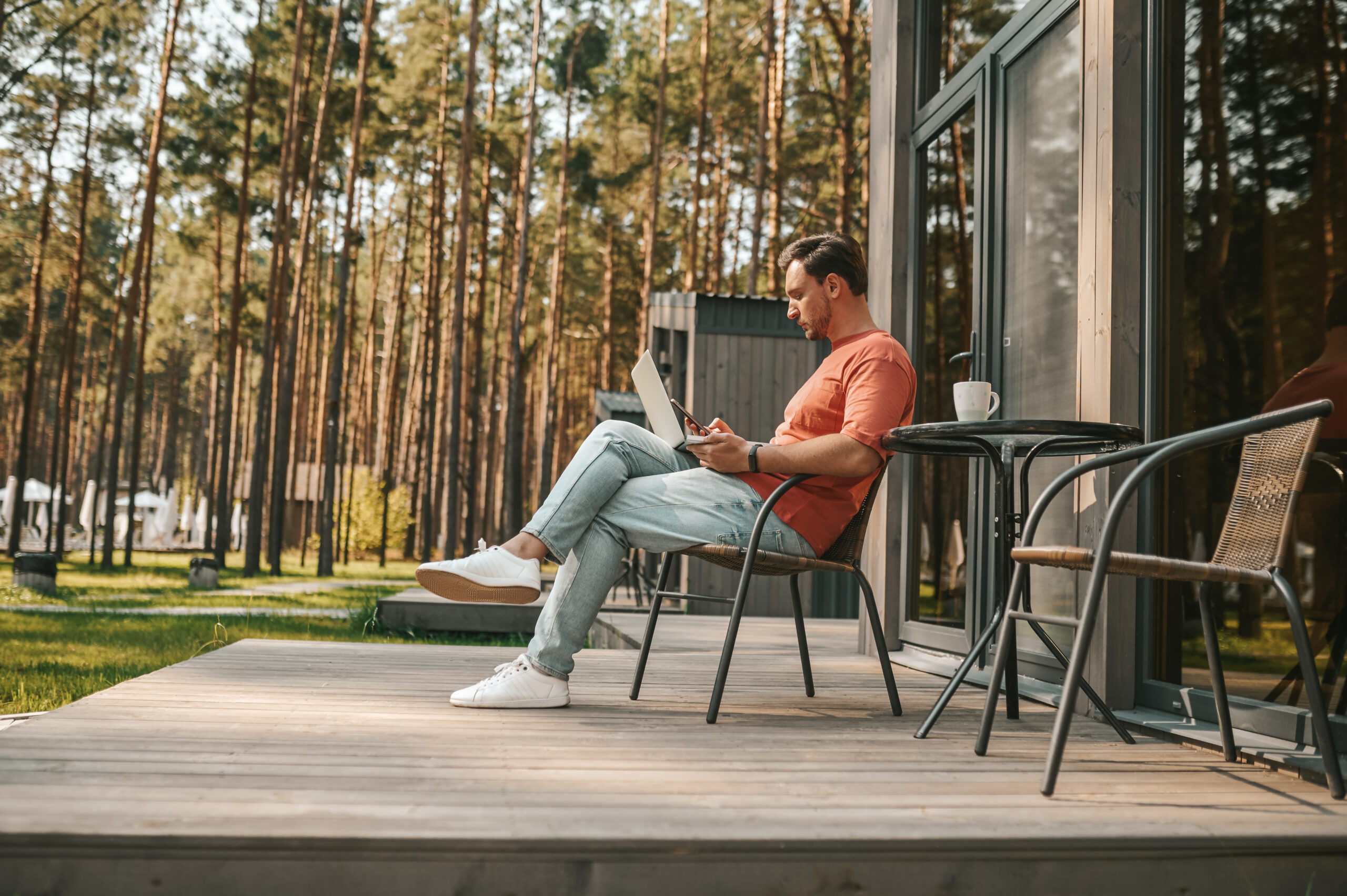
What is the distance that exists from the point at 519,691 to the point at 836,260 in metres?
1.35

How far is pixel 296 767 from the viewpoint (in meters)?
1.77

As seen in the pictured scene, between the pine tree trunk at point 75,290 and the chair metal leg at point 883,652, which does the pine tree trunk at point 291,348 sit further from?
the chair metal leg at point 883,652

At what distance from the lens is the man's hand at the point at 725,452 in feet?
8.02

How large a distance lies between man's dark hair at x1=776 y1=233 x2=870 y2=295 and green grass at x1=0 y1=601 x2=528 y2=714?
116 inches

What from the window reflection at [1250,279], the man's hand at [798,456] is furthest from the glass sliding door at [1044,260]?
the man's hand at [798,456]

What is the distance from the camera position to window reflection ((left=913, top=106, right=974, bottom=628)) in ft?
13.1

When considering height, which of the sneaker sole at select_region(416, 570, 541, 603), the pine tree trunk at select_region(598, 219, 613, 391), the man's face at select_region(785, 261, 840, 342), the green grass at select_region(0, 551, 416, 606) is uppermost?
the pine tree trunk at select_region(598, 219, 613, 391)

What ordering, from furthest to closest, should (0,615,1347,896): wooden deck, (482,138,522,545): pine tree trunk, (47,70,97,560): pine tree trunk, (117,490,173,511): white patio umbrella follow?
(117,490,173,511): white patio umbrella
(482,138,522,545): pine tree trunk
(47,70,97,560): pine tree trunk
(0,615,1347,896): wooden deck

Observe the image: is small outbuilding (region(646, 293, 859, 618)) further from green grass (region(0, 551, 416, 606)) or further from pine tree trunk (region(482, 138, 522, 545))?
pine tree trunk (region(482, 138, 522, 545))

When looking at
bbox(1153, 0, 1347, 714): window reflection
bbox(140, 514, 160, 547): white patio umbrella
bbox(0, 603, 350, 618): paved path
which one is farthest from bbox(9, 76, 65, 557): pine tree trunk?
bbox(1153, 0, 1347, 714): window reflection

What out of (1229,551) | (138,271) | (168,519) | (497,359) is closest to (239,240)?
(138,271)

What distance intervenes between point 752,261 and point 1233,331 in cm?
1383

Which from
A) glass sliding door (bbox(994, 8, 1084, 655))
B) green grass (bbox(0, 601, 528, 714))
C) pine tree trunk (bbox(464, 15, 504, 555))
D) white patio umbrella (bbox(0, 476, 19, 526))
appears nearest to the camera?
glass sliding door (bbox(994, 8, 1084, 655))

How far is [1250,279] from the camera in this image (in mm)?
2611
